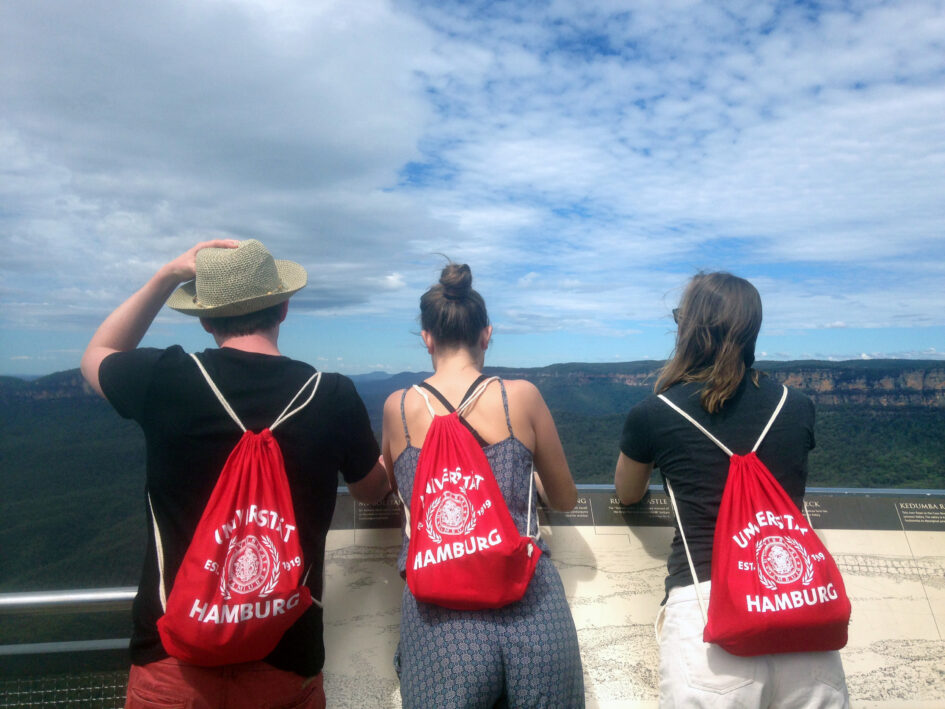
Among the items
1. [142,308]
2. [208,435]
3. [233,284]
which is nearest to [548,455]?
[208,435]

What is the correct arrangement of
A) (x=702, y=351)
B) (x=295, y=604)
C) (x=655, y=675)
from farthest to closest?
1. (x=655, y=675)
2. (x=702, y=351)
3. (x=295, y=604)

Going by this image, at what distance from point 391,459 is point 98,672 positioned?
1.91m

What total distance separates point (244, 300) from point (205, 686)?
126cm

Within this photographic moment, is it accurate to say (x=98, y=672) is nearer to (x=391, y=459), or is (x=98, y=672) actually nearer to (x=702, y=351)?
(x=391, y=459)

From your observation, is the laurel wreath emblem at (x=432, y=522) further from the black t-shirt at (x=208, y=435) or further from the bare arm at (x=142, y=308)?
the bare arm at (x=142, y=308)

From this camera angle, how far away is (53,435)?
494 cm

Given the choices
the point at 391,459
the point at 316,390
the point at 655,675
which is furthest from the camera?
→ the point at 655,675

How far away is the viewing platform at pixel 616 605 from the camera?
277 centimetres

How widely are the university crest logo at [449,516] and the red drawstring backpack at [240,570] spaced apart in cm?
44

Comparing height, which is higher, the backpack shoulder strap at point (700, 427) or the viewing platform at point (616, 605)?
the backpack shoulder strap at point (700, 427)

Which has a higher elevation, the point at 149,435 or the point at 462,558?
the point at 149,435

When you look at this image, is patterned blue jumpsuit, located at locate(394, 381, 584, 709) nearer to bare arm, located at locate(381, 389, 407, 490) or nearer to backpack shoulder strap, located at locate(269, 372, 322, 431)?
bare arm, located at locate(381, 389, 407, 490)

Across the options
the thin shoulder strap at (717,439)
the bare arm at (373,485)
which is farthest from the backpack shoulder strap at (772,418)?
the bare arm at (373,485)

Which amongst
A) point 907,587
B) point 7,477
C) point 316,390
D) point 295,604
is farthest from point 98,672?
point 907,587
